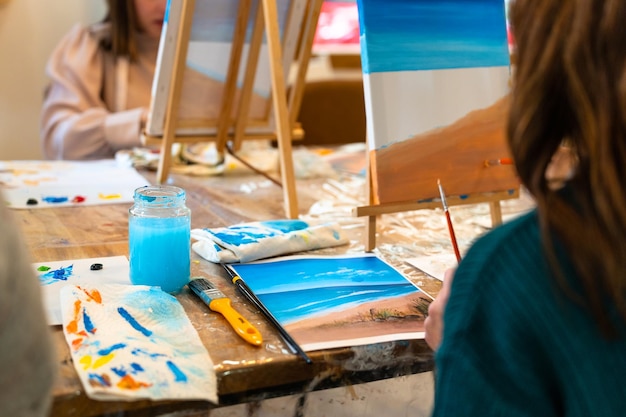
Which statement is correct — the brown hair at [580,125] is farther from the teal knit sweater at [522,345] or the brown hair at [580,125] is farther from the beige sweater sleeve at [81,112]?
the beige sweater sleeve at [81,112]

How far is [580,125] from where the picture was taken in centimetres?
58

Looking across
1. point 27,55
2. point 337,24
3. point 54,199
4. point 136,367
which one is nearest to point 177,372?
point 136,367

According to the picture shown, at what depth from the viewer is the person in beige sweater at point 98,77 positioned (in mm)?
2248

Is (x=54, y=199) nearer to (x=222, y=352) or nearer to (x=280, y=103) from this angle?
(x=280, y=103)

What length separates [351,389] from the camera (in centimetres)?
102

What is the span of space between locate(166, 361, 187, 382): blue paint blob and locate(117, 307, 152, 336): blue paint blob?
81mm

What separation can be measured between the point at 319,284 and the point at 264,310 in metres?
0.15

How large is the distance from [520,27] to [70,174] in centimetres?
143

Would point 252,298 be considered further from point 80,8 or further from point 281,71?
point 80,8

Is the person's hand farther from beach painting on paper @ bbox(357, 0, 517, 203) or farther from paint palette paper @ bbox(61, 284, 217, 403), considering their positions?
beach painting on paper @ bbox(357, 0, 517, 203)

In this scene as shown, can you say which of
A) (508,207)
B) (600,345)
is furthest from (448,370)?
(508,207)

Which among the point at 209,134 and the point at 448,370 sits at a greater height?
the point at 209,134

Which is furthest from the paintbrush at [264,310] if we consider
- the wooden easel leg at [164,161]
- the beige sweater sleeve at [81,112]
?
the beige sweater sleeve at [81,112]

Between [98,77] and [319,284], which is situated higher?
[98,77]
